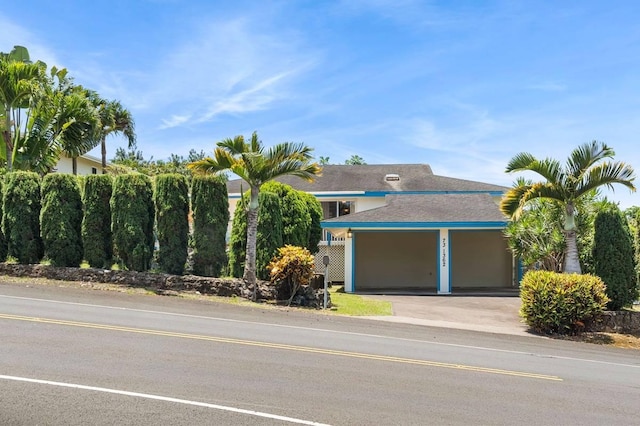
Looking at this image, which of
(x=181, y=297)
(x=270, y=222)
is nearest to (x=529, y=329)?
(x=270, y=222)

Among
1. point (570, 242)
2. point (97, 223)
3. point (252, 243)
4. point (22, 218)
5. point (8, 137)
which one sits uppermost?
point (8, 137)

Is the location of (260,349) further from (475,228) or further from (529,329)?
(475,228)

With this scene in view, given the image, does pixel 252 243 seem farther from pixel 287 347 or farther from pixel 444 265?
pixel 444 265

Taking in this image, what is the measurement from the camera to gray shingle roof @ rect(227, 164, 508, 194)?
29.5 m

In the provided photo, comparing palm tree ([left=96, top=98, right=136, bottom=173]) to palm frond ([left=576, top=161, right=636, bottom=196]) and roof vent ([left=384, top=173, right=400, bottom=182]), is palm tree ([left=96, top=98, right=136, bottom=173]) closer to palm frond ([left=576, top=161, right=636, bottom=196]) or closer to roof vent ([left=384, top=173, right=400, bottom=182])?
roof vent ([left=384, top=173, right=400, bottom=182])

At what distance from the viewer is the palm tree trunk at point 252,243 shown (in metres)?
15.9

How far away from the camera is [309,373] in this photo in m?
7.40

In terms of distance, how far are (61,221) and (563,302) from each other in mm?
15195

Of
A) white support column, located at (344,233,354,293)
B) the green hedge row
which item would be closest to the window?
white support column, located at (344,233,354,293)

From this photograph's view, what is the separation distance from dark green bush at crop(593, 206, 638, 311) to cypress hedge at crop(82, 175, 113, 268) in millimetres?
15203

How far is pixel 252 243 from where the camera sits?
52.1 ft

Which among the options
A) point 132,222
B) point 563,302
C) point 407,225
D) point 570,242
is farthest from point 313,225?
point 563,302

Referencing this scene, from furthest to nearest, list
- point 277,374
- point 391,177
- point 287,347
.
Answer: point 391,177 → point 287,347 → point 277,374

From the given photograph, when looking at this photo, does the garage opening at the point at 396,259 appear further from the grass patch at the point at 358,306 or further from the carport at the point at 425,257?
the grass patch at the point at 358,306
